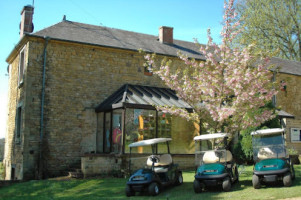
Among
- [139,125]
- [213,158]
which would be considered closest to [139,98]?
[139,125]

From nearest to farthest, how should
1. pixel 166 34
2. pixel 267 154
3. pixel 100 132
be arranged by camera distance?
1. pixel 267 154
2. pixel 100 132
3. pixel 166 34

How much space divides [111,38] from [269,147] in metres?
10.5

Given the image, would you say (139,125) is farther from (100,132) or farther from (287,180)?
(287,180)

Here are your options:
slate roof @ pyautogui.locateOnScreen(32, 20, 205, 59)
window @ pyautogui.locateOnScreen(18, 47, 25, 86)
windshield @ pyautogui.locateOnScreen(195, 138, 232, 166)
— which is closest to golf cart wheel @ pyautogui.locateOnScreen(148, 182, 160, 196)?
windshield @ pyautogui.locateOnScreen(195, 138, 232, 166)

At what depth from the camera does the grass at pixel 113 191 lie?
8734 mm

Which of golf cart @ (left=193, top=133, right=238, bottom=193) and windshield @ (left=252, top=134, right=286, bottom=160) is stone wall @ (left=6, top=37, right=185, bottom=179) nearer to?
golf cart @ (left=193, top=133, right=238, bottom=193)

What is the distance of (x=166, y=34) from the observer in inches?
798

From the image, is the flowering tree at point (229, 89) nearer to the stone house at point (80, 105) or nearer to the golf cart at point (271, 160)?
the golf cart at point (271, 160)

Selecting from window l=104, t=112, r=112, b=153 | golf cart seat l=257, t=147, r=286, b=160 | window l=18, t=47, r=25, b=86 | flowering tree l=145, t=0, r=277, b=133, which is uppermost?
window l=18, t=47, r=25, b=86

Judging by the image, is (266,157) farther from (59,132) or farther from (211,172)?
(59,132)

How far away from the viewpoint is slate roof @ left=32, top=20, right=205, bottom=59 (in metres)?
15.9

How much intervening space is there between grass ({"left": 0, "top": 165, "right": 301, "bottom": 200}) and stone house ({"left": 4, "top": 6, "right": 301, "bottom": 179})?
4.66 ft

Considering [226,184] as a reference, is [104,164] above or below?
above

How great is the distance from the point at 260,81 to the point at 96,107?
25.4 ft
